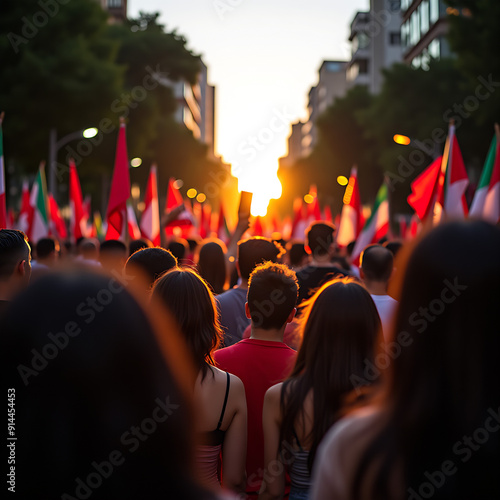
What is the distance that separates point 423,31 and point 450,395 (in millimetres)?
50602

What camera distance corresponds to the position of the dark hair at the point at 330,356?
2619mm

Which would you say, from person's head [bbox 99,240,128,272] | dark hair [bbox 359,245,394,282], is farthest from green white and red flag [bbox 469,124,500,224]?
person's head [bbox 99,240,128,272]

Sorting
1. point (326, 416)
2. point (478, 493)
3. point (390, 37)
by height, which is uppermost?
point (390, 37)

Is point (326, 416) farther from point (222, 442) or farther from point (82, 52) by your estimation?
point (82, 52)

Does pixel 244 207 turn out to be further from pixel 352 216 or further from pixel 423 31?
pixel 423 31

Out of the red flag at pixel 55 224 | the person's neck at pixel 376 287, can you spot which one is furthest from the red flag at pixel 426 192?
the red flag at pixel 55 224

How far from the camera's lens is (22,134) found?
25516 mm

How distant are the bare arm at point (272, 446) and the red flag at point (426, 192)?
7.02 m

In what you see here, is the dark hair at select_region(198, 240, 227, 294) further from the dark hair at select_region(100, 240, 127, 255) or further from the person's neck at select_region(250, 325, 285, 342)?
the person's neck at select_region(250, 325, 285, 342)

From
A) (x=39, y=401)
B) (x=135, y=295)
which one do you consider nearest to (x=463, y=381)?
(x=135, y=295)

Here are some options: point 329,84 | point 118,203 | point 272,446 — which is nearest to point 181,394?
point 272,446

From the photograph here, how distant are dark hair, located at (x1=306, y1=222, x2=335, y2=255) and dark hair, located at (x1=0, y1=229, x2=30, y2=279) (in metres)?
2.93

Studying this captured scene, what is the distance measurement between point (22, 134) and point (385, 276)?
22.6 metres

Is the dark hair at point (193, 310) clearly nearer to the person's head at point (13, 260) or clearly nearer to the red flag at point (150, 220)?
the person's head at point (13, 260)
